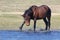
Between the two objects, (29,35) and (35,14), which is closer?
(29,35)

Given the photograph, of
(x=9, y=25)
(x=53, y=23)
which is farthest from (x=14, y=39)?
(x=53, y=23)

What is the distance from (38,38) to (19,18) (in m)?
10.3

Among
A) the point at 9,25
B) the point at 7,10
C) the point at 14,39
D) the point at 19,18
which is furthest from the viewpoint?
the point at 7,10

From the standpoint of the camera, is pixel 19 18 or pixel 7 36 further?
pixel 19 18

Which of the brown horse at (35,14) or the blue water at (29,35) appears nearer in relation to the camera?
the blue water at (29,35)

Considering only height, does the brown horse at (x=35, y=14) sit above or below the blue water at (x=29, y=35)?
above

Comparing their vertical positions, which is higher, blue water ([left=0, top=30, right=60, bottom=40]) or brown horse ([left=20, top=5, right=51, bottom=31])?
brown horse ([left=20, top=5, right=51, bottom=31])

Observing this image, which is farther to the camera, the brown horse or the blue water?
the brown horse

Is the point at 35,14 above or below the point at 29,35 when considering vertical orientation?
above

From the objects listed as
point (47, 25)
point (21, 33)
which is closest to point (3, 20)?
point (47, 25)

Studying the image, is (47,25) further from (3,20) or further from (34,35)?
(3,20)

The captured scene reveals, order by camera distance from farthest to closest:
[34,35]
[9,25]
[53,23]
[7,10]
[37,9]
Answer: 1. [7,10]
2. [53,23]
3. [9,25]
4. [37,9]
5. [34,35]

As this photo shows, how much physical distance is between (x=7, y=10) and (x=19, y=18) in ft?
20.8

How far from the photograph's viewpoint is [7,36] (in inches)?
664
